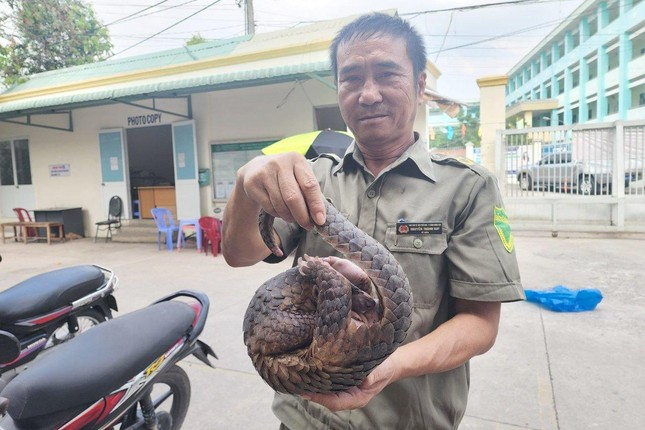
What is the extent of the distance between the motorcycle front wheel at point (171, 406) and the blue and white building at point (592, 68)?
26.6 metres

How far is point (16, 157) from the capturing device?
38.3 ft

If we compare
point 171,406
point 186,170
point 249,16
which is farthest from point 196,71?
point 171,406

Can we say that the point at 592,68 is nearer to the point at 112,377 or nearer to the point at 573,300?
the point at 573,300

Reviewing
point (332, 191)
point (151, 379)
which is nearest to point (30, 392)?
point (151, 379)

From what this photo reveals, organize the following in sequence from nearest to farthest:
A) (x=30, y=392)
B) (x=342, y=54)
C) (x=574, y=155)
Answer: (x=342, y=54) < (x=30, y=392) < (x=574, y=155)

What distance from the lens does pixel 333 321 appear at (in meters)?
0.76

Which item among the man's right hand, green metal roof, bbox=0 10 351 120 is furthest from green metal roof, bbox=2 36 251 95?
the man's right hand

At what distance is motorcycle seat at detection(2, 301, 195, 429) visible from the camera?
1568 millimetres

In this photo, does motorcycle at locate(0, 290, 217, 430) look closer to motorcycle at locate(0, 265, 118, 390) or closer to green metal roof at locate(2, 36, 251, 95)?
motorcycle at locate(0, 265, 118, 390)

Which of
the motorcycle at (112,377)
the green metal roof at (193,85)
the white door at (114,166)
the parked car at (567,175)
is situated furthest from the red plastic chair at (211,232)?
the parked car at (567,175)

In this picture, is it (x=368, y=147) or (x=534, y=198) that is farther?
(x=534, y=198)

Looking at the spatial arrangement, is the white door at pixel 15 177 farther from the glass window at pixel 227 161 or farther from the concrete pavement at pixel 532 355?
the concrete pavement at pixel 532 355

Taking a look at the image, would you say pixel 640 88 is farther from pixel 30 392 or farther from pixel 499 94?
pixel 30 392

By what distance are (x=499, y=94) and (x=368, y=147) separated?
29.5ft
